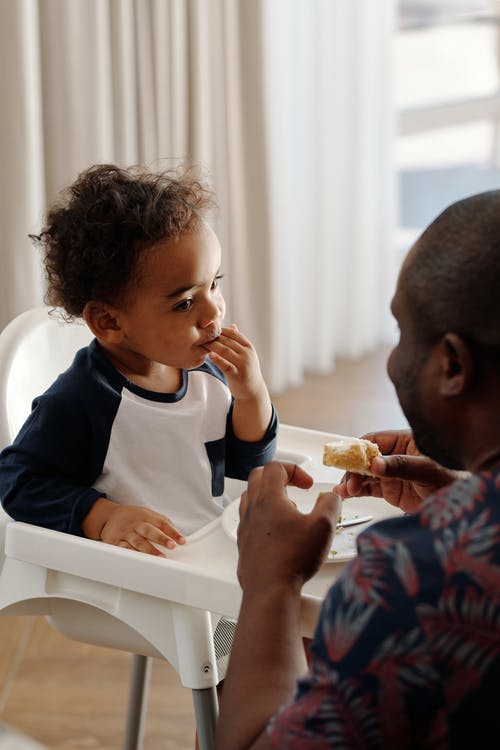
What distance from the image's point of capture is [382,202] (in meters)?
4.07

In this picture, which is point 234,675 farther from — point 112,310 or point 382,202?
point 382,202

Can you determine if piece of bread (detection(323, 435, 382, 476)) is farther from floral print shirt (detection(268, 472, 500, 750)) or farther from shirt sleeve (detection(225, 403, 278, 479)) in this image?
floral print shirt (detection(268, 472, 500, 750))

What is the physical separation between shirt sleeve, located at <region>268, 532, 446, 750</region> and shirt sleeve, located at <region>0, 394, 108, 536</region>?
0.61 meters

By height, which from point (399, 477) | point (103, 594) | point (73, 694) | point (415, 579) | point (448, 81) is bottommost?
point (73, 694)

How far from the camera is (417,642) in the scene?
0.69 metres

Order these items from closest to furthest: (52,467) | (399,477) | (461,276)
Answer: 1. (461,276)
2. (399,477)
3. (52,467)

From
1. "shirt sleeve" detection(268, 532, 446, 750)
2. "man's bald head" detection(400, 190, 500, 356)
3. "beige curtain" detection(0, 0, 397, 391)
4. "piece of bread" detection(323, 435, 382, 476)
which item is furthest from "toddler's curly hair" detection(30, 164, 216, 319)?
"beige curtain" detection(0, 0, 397, 391)

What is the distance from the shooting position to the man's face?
33.2 inches

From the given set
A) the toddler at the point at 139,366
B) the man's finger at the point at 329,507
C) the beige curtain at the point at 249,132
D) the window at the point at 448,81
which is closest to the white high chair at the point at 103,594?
the toddler at the point at 139,366

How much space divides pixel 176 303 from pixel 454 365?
25.4 inches

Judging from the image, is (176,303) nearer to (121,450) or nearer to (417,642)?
(121,450)

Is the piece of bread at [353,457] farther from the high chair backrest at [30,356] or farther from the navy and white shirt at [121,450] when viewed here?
the high chair backrest at [30,356]

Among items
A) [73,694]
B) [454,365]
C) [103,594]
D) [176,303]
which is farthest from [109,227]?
[73,694]

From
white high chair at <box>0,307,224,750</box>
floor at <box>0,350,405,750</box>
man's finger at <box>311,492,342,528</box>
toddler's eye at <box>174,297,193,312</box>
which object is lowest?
floor at <box>0,350,405,750</box>
